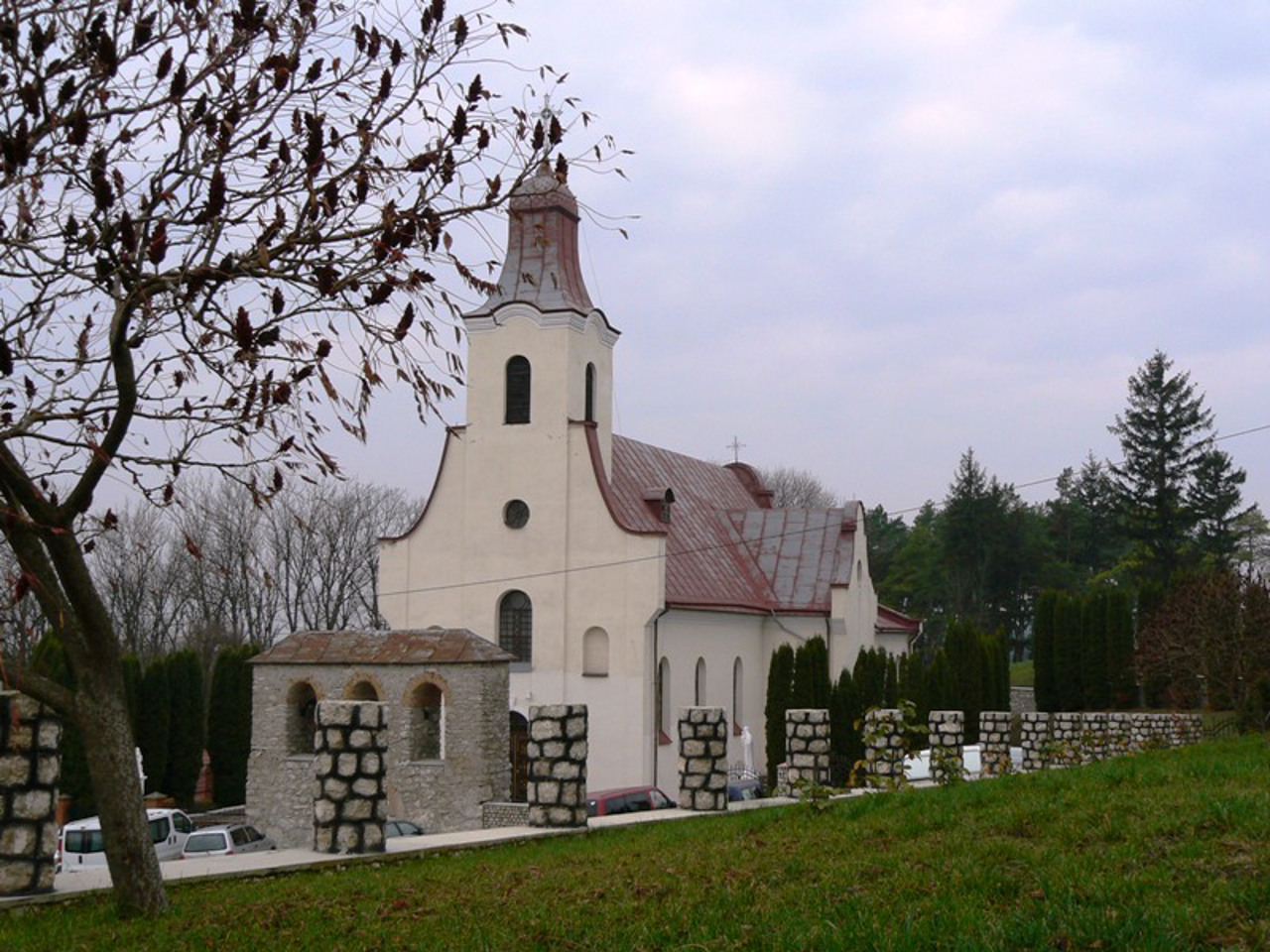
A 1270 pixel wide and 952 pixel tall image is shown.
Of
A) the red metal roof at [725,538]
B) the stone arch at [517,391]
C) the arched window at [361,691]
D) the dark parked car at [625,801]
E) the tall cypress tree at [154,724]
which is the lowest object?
the dark parked car at [625,801]

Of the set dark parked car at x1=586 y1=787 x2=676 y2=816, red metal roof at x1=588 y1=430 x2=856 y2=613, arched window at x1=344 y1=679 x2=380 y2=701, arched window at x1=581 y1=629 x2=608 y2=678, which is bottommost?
dark parked car at x1=586 y1=787 x2=676 y2=816

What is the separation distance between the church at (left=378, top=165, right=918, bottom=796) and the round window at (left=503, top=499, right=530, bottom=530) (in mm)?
31

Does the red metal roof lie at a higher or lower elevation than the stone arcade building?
higher

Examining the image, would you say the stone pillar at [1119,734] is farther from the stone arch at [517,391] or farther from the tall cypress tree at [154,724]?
the tall cypress tree at [154,724]

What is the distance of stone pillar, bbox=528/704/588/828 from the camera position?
1423 centimetres

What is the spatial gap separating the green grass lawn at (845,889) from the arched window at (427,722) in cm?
1207

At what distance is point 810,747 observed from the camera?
17453 mm

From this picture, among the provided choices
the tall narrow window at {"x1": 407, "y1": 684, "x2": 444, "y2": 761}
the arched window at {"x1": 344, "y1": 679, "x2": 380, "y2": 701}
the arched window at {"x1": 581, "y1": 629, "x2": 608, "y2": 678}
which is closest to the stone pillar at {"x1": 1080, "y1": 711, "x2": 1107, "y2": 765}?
the tall narrow window at {"x1": 407, "y1": 684, "x2": 444, "y2": 761}

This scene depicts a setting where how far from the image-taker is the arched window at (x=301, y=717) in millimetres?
24172

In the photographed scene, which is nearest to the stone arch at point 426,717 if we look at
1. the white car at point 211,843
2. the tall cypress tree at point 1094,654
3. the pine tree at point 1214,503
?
the white car at point 211,843

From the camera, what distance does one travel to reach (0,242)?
7.41m

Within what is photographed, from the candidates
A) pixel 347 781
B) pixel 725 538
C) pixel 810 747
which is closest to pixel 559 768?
pixel 347 781

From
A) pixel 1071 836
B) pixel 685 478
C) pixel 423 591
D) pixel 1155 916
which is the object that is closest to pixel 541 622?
pixel 423 591

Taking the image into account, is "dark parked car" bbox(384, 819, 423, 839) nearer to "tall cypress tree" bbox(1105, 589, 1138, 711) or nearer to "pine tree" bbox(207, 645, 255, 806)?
"pine tree" bbox(207, 645, 255, 806)
